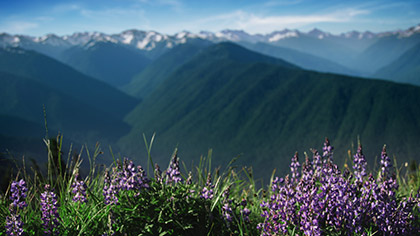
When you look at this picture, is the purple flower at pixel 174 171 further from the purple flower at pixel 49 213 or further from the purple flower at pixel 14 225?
the purple flower at pixel 14 225

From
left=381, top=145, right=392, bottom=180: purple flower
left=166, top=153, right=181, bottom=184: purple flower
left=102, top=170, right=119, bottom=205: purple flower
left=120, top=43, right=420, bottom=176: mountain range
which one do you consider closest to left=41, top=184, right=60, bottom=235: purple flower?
left=102, top=170, right=119, bottom=205: purple flower

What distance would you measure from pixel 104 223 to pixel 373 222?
4.36 m

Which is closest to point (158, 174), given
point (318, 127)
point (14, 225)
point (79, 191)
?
point (79, 191)

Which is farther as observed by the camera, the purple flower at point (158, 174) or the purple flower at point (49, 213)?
the purple flower at point (158, 174)

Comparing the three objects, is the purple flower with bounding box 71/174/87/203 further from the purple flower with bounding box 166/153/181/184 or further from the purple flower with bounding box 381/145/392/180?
the purple flower with bounding box 381/145/392/180

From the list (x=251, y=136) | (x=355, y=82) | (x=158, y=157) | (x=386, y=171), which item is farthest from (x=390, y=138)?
(x=386, y=171)

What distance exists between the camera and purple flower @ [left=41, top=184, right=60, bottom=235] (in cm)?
457

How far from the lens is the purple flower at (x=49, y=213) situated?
15.0 feet

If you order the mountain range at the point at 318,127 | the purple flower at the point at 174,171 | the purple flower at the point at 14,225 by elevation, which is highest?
the purple flower at the point at 174,171

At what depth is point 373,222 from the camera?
201 inches

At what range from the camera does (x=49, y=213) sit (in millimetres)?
4652

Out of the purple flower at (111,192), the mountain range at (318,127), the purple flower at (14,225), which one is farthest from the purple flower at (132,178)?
the mountain range at (318,127)

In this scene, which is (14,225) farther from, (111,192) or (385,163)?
(385,163)

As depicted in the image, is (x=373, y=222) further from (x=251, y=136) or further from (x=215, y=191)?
(x=251, y=136)
